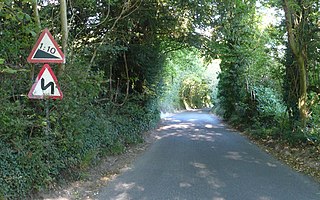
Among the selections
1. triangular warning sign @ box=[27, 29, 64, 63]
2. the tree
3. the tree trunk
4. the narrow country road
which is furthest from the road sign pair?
the tree trunk

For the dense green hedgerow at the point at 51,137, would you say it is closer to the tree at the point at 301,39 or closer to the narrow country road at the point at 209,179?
the narrow country road at the point at 209,179

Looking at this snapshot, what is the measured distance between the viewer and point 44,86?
641cm

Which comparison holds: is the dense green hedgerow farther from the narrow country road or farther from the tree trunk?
the tree trunk

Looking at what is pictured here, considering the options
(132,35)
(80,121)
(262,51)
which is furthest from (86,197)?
(262,51)

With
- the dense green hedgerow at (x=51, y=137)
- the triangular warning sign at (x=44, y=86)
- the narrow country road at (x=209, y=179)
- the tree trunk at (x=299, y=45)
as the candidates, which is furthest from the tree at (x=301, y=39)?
the triangular warning sign at (x=44, y=86)

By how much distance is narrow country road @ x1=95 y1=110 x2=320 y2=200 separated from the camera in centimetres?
680

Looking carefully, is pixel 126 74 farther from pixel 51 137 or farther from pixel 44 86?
pixel 44 86

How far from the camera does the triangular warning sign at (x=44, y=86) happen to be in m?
6.34

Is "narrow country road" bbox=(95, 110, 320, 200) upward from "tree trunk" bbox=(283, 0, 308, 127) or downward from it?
downward

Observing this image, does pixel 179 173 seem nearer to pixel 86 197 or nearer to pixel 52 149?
pixel 86 197

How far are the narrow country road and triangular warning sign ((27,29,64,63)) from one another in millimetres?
2871

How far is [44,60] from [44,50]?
0.61 feet

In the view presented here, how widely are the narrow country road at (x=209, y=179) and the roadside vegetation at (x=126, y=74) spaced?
1.09 meters

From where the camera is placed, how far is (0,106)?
570cm
